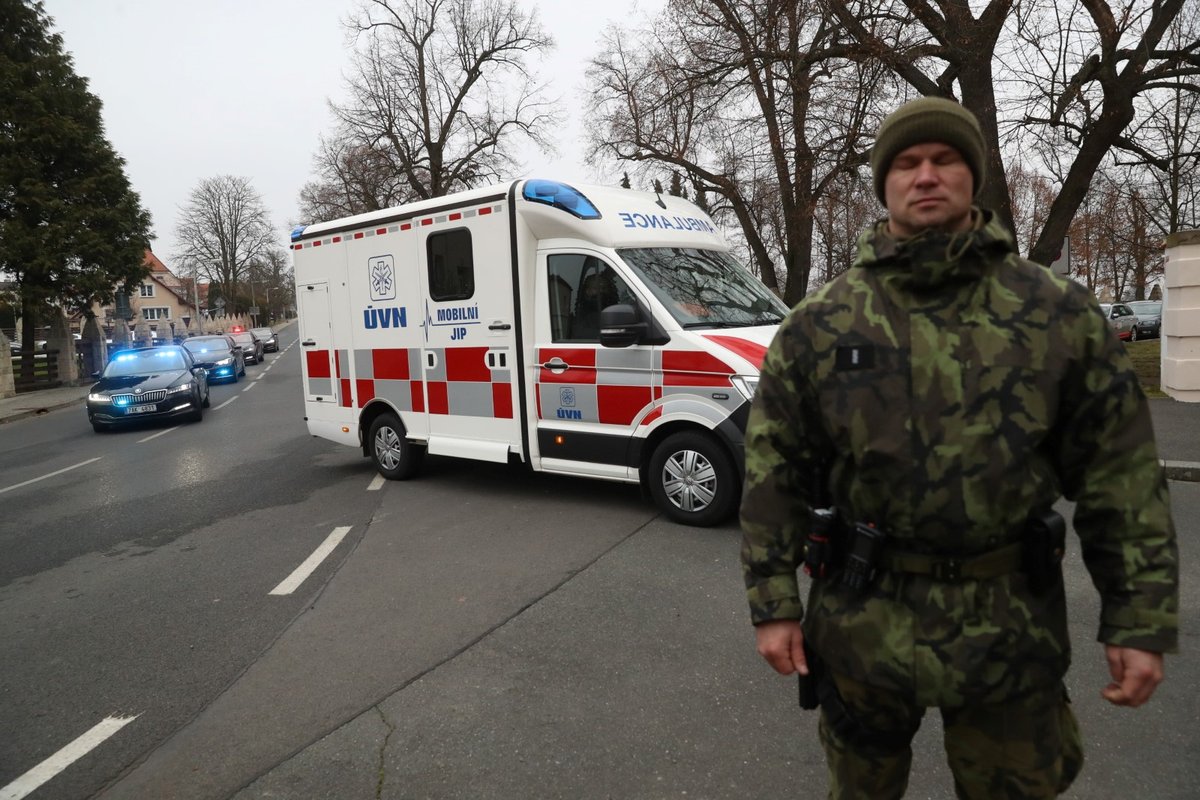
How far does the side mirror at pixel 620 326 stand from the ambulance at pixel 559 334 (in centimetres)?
2

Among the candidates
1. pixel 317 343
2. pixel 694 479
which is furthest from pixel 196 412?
pixel 694 479

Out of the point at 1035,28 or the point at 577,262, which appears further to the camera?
the point at 1035,28

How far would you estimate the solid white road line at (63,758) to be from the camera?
3.13 metres

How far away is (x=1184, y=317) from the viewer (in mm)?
11164

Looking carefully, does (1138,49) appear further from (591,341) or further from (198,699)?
(198,699)

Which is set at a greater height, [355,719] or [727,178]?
[727,178]

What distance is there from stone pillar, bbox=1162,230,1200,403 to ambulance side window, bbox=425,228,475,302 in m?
9.59

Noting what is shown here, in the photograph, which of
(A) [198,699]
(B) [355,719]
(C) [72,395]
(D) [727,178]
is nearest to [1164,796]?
(B) [355,719]

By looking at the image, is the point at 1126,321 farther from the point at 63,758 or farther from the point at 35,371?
the point at 35,371

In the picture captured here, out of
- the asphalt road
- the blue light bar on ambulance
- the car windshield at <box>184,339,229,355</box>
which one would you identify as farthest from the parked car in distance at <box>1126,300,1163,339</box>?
the car windshield at <box>184,339,229,355</box>

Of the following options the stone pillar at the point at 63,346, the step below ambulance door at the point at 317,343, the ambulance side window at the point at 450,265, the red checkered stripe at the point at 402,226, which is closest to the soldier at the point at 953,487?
the red checkered stripe at the point at 402,226

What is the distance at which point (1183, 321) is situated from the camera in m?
11.1

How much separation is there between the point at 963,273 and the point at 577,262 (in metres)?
5.10

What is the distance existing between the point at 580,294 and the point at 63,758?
4.43 metres
